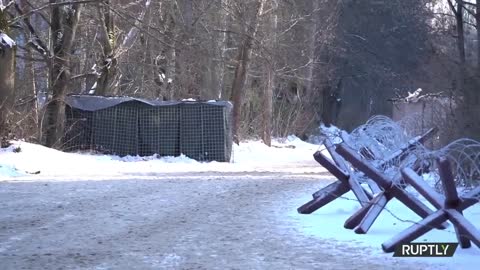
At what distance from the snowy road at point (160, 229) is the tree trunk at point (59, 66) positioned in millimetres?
7809

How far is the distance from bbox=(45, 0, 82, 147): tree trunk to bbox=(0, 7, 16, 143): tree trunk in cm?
334

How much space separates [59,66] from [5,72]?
16.3 feet

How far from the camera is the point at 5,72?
18203 mm

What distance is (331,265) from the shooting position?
695cm

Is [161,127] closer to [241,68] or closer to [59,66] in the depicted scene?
[59,66]

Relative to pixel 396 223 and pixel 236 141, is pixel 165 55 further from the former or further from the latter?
pixel 396 223

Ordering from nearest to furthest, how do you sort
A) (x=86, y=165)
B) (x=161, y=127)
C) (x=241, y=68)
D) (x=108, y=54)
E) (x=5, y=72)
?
1. (x=5, y=72)
2. (x=86, y=165)
3. (x=161, y=127)
4. (x=108, y=54)
5. (x=241, y=68)

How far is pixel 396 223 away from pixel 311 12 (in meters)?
26.5

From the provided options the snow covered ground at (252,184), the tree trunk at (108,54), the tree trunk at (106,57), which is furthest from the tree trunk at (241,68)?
the tree trunk at (106,57)

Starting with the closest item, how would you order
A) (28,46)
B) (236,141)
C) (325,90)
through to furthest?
(28,46)
(236,141)
(325,90)

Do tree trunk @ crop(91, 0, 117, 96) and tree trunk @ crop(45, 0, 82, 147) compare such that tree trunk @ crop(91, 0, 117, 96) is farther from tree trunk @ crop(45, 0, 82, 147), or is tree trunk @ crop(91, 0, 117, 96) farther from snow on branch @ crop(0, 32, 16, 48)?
snow on branch @ crop(0, 32, 16, 48)

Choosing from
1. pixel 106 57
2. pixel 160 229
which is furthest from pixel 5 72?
pixel 160 229

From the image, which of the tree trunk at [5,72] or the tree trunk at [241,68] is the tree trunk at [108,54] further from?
the tree trunk at [5,72]

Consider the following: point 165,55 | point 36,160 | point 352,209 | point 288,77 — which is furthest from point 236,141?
point 352,209
